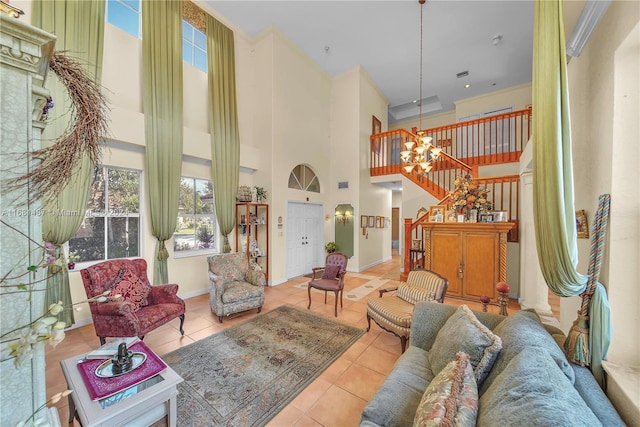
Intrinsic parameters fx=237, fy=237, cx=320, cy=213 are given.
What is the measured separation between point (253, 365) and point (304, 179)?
4920mm

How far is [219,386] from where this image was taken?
225 cm

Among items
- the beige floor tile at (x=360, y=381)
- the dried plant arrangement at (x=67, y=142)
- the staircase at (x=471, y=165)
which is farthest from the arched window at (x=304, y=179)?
the dried plant arrangement at (x=67, y=142)

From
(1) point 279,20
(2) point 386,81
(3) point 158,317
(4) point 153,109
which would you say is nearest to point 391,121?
(2) point 386,81

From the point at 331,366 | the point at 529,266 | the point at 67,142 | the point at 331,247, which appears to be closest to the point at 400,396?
the point at 331,366

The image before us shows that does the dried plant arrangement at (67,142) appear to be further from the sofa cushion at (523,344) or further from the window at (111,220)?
the window at (111,220)

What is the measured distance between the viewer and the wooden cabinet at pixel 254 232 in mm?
5363

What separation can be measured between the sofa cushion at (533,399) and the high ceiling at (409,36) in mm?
6266

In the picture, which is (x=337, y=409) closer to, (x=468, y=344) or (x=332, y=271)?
(x=468, y=344)

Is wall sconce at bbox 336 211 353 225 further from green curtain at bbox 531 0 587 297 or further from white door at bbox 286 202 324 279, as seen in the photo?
green curtain at bbox 531 0 587 297

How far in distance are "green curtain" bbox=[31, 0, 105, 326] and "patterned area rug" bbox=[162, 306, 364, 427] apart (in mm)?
1995

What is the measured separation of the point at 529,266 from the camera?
4062 mm

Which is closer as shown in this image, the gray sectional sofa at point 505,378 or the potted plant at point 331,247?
the gray sectional sofa at point 505,378

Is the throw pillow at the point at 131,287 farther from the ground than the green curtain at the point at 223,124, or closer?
closer

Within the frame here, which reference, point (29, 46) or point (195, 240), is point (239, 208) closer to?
point (195, 240)
